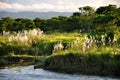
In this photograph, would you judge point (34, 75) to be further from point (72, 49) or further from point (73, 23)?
point (73, 23)

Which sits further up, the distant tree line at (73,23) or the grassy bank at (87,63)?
the grassy bank at (87,63)

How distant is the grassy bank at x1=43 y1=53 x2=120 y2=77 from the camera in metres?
24.2

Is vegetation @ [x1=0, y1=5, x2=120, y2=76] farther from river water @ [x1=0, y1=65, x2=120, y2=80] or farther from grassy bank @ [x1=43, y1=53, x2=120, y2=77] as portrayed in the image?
river water @ [x1=0, y1=65, x2=120, y2=80]

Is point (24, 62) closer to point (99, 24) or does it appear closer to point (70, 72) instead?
point (70, 72)

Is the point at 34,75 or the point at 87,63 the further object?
the point at 87,63

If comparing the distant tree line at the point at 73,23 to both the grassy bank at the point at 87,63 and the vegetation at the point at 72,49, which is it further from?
the grassy bank at the point at 87,63

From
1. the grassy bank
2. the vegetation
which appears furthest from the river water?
the vegetation

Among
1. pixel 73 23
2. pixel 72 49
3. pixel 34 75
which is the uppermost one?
pixel 72 49

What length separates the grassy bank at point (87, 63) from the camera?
24.2 m

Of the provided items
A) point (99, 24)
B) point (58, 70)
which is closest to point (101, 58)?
point (58, 70)

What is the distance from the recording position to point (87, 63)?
987 inches

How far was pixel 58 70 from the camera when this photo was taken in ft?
85.3

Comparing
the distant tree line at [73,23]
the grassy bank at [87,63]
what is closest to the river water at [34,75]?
the grassy bank at [87,63]

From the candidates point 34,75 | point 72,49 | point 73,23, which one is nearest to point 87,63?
point 72,49
